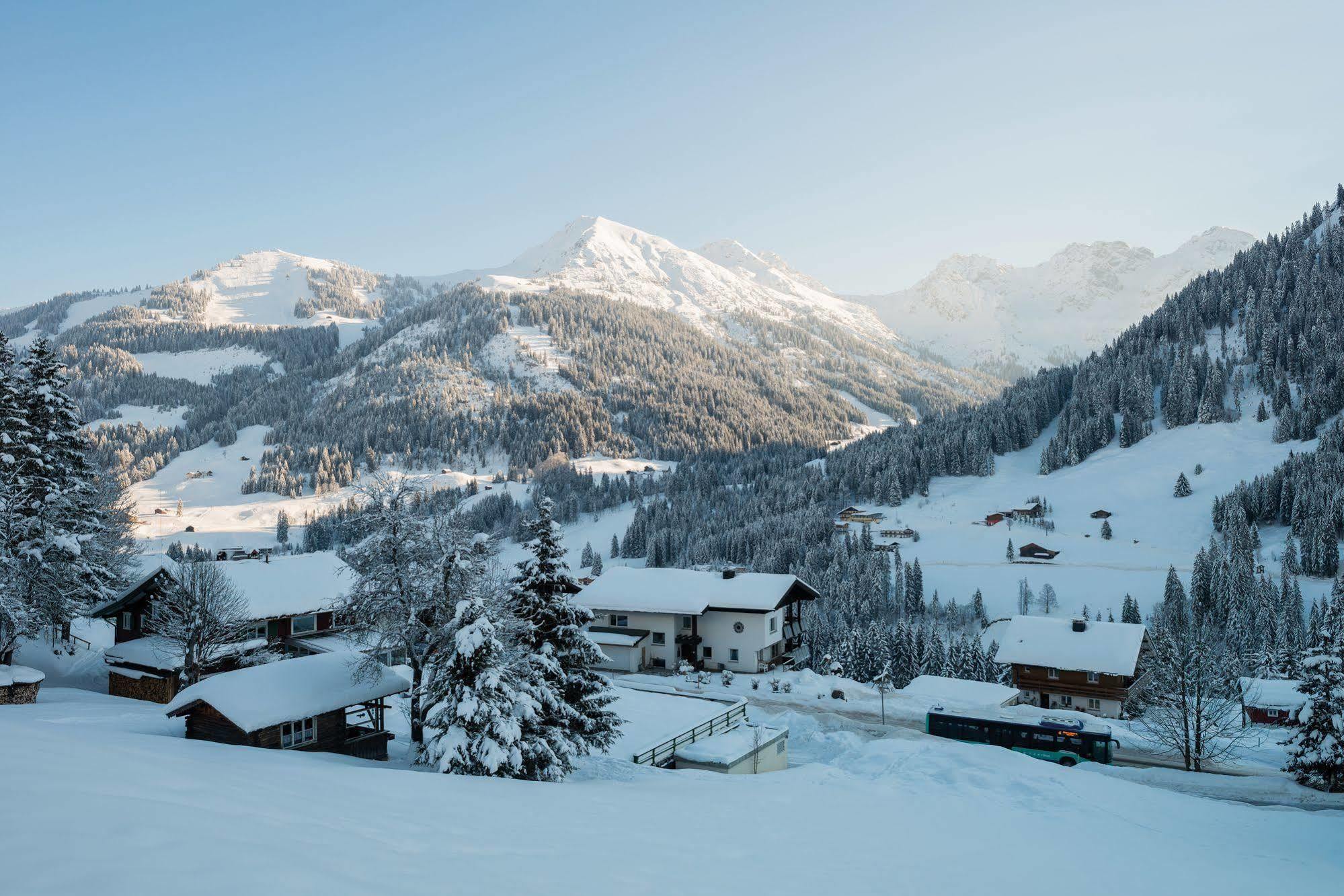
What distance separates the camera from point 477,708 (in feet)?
65.2

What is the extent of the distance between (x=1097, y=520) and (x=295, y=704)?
13275cm

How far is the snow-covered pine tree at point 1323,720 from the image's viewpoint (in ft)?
94.2

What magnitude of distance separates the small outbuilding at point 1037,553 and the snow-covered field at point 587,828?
309 ft

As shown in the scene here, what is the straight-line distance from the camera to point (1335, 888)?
1541cm

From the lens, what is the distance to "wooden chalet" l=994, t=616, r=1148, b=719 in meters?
53.8

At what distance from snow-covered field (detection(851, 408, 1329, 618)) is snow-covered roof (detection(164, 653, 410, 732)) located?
3722 inches

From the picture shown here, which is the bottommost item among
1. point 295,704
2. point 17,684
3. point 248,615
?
point 17,684

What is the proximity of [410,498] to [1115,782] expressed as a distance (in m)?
28.3

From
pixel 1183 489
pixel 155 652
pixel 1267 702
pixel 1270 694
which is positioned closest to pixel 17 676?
pixel 155 652

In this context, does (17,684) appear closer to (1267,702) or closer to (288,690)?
(288,690)

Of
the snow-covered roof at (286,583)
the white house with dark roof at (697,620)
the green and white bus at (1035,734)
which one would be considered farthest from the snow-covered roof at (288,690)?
the green and white bus at (1035,734)

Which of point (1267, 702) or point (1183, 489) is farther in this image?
point (1183, 489)

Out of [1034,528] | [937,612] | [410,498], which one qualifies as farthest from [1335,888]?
[1034,528]

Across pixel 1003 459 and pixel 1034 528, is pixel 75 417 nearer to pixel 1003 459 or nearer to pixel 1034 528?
pixel 1034 528
